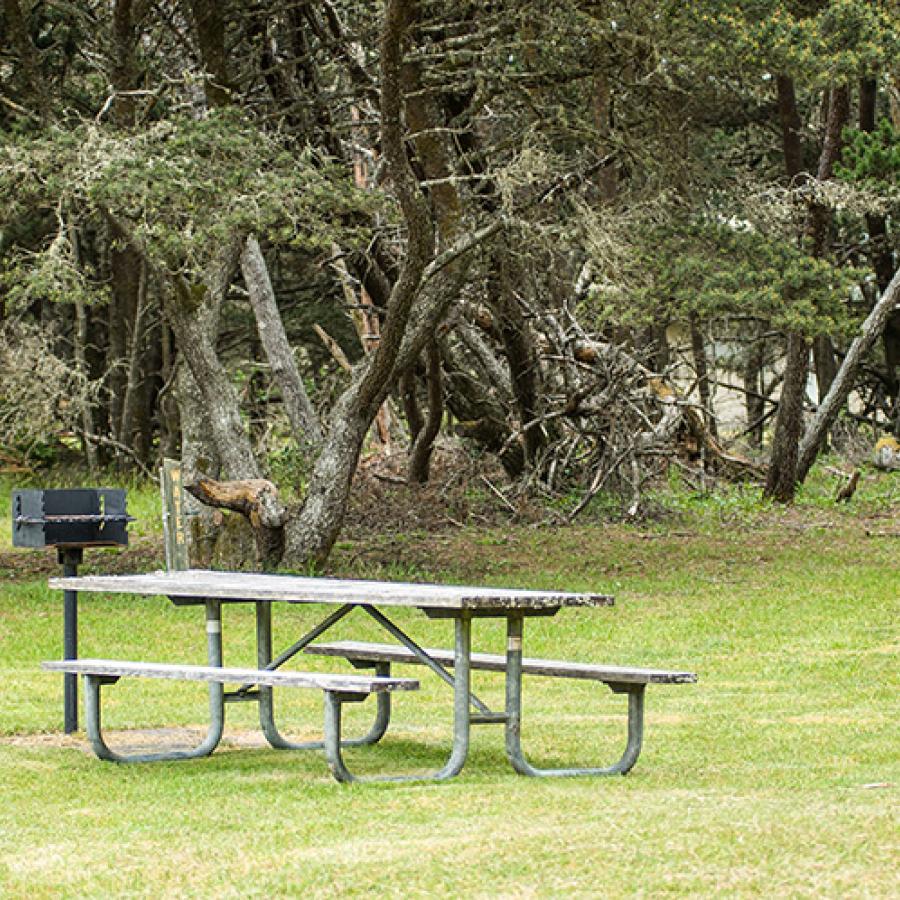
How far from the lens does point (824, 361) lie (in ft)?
100

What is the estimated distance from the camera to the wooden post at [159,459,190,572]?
8.83 metres

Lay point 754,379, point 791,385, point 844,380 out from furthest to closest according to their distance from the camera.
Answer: point 754,379, point 844,380, point 791,385

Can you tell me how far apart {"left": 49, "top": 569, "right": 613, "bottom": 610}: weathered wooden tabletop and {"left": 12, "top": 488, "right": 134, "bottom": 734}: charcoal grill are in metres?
0.64

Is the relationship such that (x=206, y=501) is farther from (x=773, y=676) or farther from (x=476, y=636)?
(x=773, y=676)

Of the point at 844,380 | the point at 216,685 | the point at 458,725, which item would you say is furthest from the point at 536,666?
the point at 844,380

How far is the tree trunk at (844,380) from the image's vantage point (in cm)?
2308

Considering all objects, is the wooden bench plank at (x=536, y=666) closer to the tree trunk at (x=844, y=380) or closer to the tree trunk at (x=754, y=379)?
the tree trunk at (x=844, y=380)

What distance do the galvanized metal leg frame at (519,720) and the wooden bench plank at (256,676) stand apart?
53 centimetres

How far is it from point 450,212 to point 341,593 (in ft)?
33.4

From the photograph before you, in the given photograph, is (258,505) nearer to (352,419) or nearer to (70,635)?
(352,419)

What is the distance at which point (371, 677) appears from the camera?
24.6 feet

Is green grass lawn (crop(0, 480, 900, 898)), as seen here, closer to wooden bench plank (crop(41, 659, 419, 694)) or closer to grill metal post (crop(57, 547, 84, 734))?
grill metal post (crop(57, 547, 84, 734))

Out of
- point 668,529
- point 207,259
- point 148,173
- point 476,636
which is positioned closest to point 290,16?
point 207,259

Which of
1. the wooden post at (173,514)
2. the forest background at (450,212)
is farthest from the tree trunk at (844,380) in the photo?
the wooden post at (173,514)
